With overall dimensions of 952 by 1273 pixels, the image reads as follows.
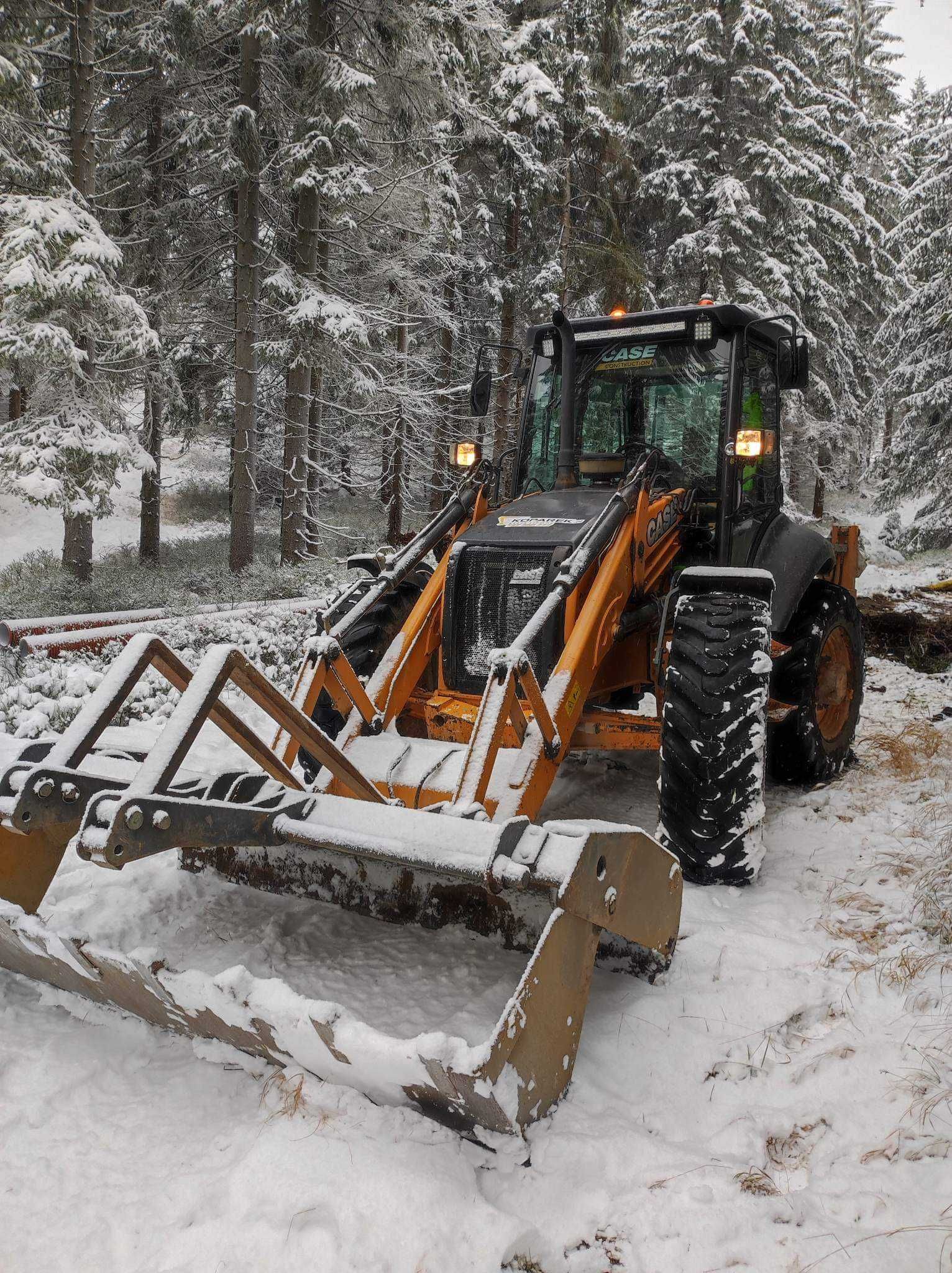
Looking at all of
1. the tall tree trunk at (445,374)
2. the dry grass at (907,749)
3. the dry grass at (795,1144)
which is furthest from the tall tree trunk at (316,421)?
the dry grass at (795,1144)

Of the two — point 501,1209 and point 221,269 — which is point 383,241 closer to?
point 221,269

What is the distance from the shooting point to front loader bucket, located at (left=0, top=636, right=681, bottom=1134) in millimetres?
2270

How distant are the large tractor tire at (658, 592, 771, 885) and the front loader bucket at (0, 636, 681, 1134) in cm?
76

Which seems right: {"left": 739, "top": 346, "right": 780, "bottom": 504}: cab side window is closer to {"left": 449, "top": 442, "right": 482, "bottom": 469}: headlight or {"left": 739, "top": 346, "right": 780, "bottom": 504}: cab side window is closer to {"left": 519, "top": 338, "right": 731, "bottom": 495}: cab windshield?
{"left": 519, "top": 338, "right": 731, "bottom": 495}: cab windshield

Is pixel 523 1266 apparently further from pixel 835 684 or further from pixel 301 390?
pixel 301 390

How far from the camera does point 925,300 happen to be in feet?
55.8

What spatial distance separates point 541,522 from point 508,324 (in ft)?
49.5

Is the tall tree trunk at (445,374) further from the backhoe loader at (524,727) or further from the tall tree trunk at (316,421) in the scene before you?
the backhoe loader at (524,727)

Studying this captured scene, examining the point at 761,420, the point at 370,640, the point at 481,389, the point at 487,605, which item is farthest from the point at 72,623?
the point at 761,420

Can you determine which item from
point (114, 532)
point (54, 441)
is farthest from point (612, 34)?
point (114, 532)

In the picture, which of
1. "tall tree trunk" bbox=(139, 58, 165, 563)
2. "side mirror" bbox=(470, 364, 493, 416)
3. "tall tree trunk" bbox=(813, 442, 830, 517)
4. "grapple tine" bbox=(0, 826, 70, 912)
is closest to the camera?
"grapple tine" bbox=(0, 826, 70, 912)

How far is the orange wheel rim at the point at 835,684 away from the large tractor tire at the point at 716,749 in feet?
6.32

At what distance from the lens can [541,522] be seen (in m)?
4.64

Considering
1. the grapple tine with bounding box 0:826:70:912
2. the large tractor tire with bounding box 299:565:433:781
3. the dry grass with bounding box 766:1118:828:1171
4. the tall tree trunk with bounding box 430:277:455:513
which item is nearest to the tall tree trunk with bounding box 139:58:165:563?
the tall tree trunk with bounding box 430:277:455:513
